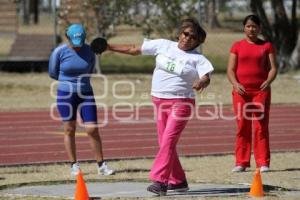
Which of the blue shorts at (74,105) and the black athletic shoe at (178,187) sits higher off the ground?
the blue shorts at (74,105)

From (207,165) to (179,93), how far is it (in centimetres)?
270

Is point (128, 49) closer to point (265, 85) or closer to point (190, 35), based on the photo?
point (190, 35)

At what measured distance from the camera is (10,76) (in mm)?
24844

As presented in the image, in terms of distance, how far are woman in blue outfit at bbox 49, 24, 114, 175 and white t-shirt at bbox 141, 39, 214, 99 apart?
59.8 inches

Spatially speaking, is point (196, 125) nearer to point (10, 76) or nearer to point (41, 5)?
point (10, 76)

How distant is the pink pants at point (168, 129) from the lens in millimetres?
8641

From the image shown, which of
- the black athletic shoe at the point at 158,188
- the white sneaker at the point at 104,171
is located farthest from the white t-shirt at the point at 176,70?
the white sneaker at the point at 104,171

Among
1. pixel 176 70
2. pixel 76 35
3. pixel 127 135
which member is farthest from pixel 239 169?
pixel 127 135

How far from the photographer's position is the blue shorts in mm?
10117

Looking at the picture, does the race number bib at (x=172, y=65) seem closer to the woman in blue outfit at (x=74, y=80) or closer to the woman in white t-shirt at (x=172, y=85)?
the woman in white t-shirt at (x=172, y=85)

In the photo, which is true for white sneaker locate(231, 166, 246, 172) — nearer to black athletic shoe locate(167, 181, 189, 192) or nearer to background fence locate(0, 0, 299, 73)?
black athletic shoe locate(167, 181, 189, 192)

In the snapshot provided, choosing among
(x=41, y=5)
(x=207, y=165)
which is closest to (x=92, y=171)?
(x=207, y=165)

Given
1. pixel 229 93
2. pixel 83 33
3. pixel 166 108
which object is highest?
pixel 83 33

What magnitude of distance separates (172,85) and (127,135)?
587 cm
